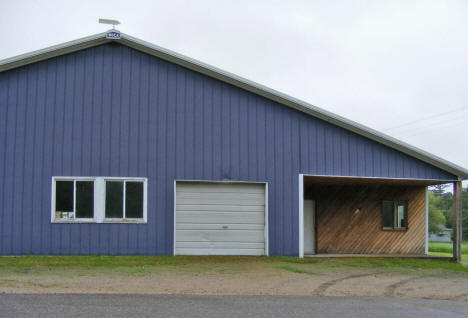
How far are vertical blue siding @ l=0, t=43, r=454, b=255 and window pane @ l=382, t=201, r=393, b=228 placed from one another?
4.37 m

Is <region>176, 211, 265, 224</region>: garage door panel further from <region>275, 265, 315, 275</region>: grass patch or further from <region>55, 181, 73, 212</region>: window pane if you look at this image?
<region>55, 181, 73, 212</region>: window pane

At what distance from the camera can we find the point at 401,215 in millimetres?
22625

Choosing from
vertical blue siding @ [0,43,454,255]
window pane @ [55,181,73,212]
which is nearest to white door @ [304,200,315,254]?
vertical blue siding @ [0,43,454,255]

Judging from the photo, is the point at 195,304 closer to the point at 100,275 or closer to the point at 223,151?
the point at 100,275

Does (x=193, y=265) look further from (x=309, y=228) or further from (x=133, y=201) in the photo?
(x=309, y=228)

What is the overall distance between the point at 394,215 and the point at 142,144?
34.8ft

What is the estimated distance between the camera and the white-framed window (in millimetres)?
16719

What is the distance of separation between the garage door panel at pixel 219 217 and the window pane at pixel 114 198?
Answer: 172 centimetres

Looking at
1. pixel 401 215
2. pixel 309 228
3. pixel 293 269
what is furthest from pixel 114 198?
pixel 401 215

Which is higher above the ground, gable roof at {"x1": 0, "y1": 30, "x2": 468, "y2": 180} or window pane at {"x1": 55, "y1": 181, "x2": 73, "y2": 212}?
gable roof at {"x1": 0, "y1": 30, "x2": 468, "y2": 180}

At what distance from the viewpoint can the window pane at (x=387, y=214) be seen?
22391 millimetres

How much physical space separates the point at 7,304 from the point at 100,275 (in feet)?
13.5

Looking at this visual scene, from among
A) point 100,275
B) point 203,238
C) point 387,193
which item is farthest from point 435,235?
point 100,275

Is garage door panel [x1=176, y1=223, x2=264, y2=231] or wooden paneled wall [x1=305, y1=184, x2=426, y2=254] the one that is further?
wooden paneled wall [x1=305, y1=184, x2=426, y2=254]
